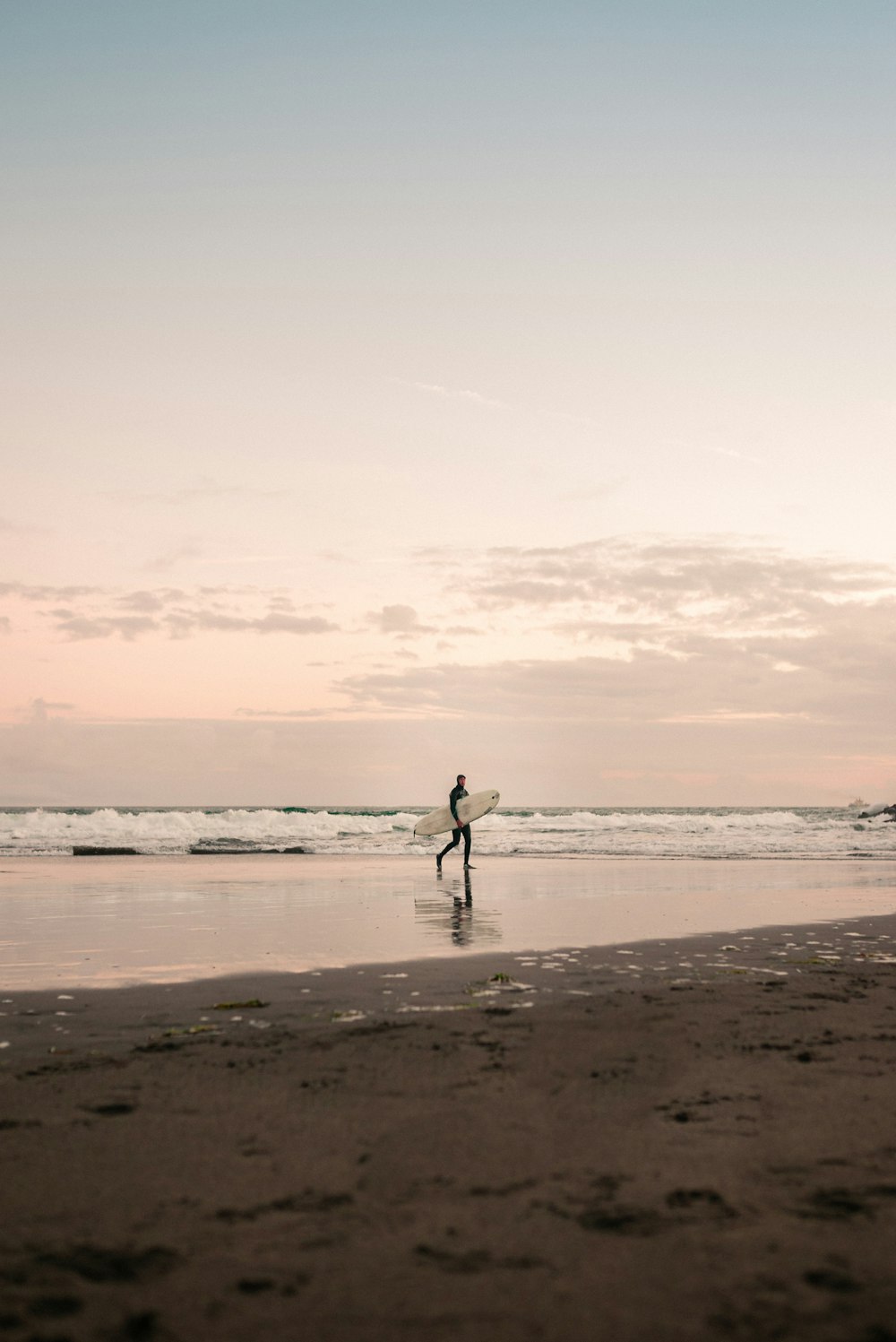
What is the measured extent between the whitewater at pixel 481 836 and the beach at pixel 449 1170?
2581 centimetres

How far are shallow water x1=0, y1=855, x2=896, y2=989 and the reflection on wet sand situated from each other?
0.03 meters

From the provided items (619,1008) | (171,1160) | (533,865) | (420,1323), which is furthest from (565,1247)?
(533,865)

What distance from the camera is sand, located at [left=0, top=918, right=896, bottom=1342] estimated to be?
10.3 feet

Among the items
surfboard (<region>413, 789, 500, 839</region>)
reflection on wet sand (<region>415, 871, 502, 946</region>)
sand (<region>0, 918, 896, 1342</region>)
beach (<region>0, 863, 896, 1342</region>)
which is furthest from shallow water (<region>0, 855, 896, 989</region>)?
sand (<region>0, 918, 896, 1342</region>)

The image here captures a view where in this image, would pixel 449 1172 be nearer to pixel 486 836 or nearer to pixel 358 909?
pixel 358 909

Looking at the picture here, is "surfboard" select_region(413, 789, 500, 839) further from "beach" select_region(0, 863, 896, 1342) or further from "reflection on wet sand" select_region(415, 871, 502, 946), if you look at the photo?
"beach" select_region(0, 863, 896, 1342)

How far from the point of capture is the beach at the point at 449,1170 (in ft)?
10.3

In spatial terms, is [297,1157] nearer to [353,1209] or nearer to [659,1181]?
[353,1209]

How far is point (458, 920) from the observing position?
565 inches

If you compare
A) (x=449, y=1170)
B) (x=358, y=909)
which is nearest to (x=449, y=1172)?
(x=449, y=1170)

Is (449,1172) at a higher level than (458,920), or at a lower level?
higher

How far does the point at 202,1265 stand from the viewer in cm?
340

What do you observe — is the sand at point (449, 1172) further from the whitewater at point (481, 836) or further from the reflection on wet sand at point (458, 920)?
the whitewater at point (481, 836)

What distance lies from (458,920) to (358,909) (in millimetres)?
2118
